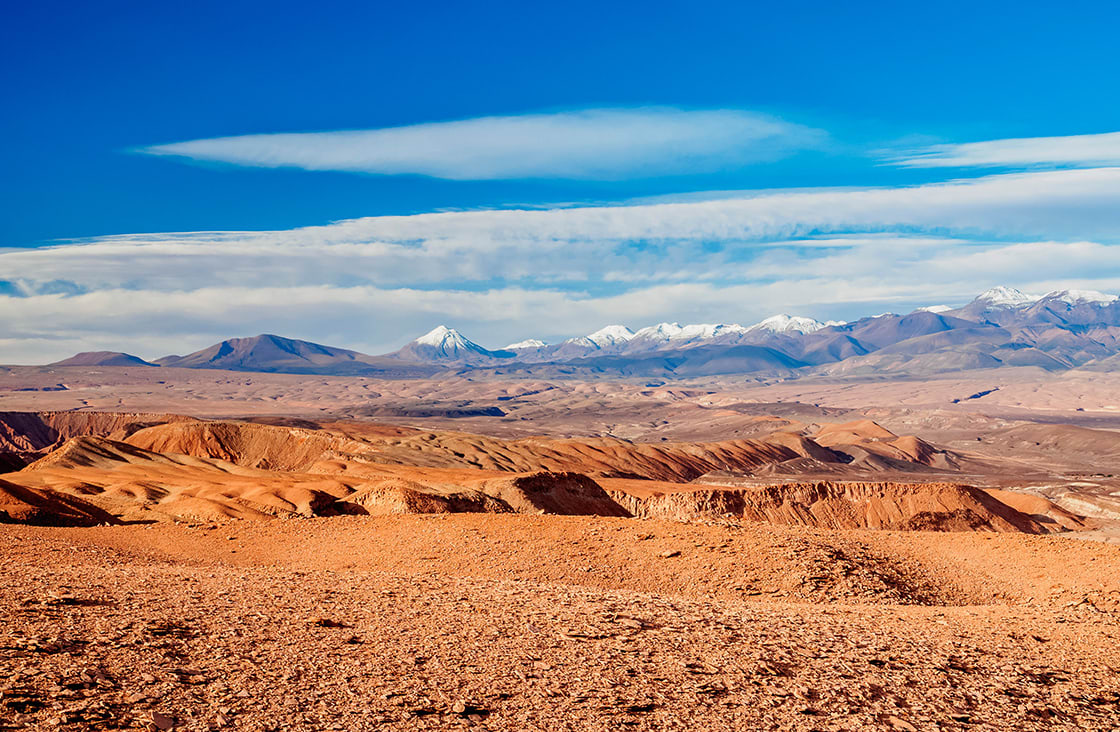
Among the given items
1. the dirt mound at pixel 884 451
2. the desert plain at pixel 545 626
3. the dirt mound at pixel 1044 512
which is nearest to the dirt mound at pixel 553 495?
the desert plain at pixel 545 626

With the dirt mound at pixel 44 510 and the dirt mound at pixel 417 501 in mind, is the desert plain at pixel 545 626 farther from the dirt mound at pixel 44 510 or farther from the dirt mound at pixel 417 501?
the dirt mound at pixel 417 501

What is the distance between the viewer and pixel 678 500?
60.3m

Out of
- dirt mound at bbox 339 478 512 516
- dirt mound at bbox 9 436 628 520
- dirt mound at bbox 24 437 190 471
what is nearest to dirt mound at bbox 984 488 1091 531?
dirt mound at bbox 9 436 628 520

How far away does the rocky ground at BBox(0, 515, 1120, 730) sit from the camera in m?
8.63

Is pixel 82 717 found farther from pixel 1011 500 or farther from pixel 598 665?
pixel 1011 500

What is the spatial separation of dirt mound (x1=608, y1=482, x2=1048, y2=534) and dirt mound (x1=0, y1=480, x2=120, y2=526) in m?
35.3

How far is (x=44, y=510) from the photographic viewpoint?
98.2ft

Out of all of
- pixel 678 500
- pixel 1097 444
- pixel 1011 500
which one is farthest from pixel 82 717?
pixel 1097 444

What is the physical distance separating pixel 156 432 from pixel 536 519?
9347cm

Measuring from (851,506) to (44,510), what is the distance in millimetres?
52738

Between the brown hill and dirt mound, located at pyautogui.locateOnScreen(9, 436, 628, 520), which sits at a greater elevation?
dirt mound, located at pyautogui.locateOnScreen(9, 436, 628, 520)

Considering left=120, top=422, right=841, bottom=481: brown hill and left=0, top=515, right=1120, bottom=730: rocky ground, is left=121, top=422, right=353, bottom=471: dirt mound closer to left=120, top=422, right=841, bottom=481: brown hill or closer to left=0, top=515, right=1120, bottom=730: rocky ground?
left=120, top=422, right=841, bottom=481: brown hill

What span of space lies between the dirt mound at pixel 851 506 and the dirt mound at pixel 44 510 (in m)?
35.3

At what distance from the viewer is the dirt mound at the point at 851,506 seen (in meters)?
58.9
